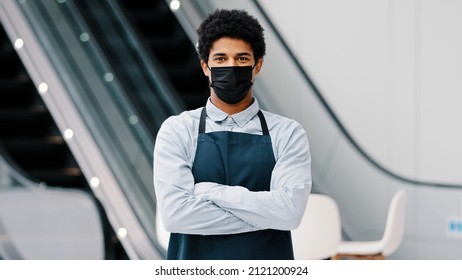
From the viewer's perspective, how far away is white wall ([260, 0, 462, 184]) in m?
4.34

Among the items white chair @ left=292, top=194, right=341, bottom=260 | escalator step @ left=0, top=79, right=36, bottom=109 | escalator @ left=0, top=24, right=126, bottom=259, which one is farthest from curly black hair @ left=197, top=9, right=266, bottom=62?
escalator step @ left=0, top=79, right=36, bottom=109

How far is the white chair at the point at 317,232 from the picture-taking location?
11.4 feet

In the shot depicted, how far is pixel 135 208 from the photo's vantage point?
167 inches

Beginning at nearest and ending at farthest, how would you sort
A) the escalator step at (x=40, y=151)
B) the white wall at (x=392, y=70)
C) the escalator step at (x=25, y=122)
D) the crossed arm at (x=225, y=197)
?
the crossed arm at (x=225, y=197) < the white wall at (x=392, y=70) < the escalator step at (x=40, y=151) < the escalator step at (x=25, y=122)

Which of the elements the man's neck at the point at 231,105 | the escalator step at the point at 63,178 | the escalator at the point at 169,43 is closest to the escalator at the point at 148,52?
the escalator at the point at 169,43

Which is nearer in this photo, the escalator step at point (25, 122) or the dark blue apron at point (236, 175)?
the dark blue apron at point (236, 175)

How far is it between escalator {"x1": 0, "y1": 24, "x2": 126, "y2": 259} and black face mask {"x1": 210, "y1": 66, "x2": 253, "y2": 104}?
2672mm

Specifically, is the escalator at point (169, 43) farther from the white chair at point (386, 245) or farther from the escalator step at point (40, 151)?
the white chair at point (386, 245)

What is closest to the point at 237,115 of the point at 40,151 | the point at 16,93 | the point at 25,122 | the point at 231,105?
the point at 231,105

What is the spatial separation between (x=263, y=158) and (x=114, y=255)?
8.04 feet

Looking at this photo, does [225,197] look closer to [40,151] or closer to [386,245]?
[386,245]

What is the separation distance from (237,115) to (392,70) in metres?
2.97

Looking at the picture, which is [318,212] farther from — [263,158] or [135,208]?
[263,158]
